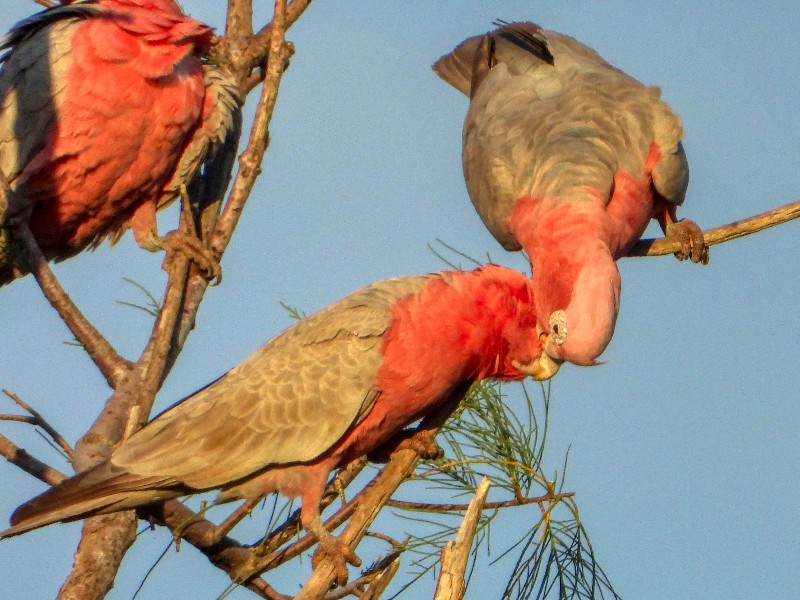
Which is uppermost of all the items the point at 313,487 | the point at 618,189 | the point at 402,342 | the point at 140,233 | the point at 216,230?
the point at 618,189

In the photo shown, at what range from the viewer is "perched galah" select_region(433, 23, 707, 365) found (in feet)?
18.7

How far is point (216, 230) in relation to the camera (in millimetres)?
5863

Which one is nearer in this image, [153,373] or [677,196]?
[153,373]

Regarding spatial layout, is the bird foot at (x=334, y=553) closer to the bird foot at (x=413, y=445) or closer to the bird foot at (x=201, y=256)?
the bird foot at (x=413, y=445)

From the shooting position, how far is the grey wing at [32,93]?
22.1ft

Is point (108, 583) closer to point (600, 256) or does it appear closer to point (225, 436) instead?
point (225, 436)

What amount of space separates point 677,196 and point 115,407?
3.48 metres

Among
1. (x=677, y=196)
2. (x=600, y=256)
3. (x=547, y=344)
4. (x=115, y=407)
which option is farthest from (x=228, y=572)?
(x=677, y=196)

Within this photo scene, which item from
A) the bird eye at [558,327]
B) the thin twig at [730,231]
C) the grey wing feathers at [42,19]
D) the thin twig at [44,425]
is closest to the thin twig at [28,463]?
the thin twig at [44,425]

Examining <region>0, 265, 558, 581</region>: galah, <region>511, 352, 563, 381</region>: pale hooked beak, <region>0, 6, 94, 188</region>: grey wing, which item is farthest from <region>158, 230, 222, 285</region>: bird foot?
<region>511, 352, 563, 381</region>: pale hooked beak

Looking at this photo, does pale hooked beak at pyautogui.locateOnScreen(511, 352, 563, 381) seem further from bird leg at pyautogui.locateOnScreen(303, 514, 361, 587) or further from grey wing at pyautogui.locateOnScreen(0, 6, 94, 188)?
grey wing at pyautogui.locateOnScreen(0, 6, 94, 188)

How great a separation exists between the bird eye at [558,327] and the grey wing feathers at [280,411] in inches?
25.9

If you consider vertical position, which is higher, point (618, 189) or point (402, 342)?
point (618, 189)

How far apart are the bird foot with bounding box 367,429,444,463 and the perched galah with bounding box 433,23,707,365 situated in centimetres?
71
